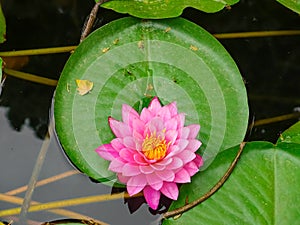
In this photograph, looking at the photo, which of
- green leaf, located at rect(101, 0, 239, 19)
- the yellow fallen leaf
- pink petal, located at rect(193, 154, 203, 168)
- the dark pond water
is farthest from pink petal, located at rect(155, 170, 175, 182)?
green leaf, located at rect(101, 0, 239, 19)

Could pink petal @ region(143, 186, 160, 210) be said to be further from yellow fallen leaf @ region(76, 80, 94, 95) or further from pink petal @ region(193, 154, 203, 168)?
yellow fallen leaf @ region(76, 80, 94, 95)

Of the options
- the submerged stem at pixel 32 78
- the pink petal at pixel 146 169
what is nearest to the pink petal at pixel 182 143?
the pink petal at pixel 146 169

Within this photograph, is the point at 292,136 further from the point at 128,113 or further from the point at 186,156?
the point at 128,113

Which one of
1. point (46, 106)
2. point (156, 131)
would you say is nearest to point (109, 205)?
point (156, 131)

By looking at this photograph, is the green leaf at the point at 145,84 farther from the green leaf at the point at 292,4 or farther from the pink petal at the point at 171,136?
the green leaf at the point at 292,4

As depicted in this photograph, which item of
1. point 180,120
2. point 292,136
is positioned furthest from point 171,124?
point 292,136

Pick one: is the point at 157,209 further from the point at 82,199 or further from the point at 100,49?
the point at 100,49
